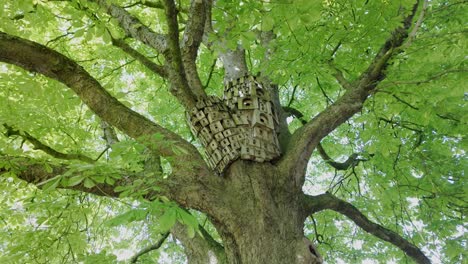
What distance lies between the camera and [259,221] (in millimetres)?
2367

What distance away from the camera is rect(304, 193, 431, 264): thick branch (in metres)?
2.97

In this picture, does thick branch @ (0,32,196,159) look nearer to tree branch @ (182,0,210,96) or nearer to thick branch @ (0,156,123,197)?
thick branch @ (0,156,123,197)

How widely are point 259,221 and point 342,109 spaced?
1.27 m

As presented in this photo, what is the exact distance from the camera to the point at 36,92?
2.69 m

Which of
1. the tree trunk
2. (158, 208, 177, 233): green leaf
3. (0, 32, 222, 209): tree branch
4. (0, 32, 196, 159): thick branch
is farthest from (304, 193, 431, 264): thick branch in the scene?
(158, 208, 177, 233): green leaf

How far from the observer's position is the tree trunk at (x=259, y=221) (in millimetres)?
2293

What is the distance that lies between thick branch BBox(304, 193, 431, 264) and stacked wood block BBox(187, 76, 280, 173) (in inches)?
22.5

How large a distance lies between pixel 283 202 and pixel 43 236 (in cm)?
202

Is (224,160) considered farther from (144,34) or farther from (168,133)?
(144,34)

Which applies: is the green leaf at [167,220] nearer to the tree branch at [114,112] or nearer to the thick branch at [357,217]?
the tree branch at [114,112]

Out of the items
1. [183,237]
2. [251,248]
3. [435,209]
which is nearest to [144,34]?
[183,237]

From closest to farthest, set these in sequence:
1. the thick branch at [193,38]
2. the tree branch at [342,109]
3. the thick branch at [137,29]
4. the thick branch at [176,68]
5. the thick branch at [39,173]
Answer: the thick branch at [39,173] → the thick branch at [176,68] → the thick branch at [193,38] → the tree branch at [342,109] → the thick branch at [137,29]

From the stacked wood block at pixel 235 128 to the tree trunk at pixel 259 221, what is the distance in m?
0.13

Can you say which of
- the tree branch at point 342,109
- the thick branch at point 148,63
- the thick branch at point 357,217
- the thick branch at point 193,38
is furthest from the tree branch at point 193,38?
the thick branch at point 357,217
